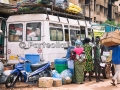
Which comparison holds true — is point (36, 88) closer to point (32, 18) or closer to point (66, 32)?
point (32, 18)

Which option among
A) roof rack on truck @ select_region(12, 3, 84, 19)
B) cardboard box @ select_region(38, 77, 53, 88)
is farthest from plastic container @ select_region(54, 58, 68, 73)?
roof rack on truck @ select_region(12, 3, 84, 19)

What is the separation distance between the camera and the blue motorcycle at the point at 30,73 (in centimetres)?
838

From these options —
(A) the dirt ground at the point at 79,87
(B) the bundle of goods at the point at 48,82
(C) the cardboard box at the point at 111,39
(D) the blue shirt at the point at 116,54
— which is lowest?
(A) the dirt ground at the point at 79,87

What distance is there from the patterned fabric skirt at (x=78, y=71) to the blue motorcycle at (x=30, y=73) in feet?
3.00

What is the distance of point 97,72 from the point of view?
382 inches

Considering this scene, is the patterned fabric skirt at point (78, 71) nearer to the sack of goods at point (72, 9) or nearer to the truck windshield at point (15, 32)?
the truck windshield at point (15, 32)

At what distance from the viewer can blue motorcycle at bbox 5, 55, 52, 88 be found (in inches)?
330

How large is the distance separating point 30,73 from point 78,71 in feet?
5.56

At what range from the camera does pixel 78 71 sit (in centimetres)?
903

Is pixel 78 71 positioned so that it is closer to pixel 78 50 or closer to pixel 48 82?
pixel 78 50

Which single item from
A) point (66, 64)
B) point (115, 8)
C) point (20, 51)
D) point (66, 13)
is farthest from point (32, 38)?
point (115, 8)

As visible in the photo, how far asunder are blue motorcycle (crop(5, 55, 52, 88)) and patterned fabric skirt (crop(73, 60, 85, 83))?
0.91m

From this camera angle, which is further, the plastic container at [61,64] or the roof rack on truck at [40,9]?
the roof rack on truck at [40,9]

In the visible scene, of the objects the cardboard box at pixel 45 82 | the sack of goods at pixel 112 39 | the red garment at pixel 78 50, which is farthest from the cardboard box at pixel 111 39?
the cardboard box at pixel 45 82
